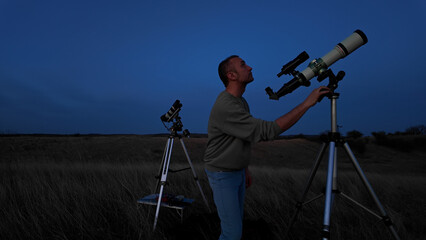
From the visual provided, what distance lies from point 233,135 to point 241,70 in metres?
0.66

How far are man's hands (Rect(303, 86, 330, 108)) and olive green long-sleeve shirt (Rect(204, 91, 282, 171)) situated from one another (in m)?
0.30

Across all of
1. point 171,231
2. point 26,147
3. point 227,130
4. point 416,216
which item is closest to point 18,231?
point 171,231

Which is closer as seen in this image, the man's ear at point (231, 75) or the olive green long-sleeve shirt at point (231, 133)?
the olive green long-sleeve shirt at point (231, 133)

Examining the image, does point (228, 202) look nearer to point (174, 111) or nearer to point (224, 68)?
point (224, 68)

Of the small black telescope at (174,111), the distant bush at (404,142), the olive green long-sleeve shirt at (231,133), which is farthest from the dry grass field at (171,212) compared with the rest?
the distant bush at (404,142)

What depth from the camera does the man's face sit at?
220 centimetres

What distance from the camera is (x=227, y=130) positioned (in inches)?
76.7

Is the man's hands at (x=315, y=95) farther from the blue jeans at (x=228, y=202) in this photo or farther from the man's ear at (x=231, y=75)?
the blue jeans at (x=228, y=202)

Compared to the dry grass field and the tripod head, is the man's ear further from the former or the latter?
the dry grass field

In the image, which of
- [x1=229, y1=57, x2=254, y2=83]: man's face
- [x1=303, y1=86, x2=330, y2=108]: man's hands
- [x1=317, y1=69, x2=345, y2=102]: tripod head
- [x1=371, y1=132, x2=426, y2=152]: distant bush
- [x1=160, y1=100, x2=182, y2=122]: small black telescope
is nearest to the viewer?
[x1=303, y1=86, x2=330, y2=108]: man's hands

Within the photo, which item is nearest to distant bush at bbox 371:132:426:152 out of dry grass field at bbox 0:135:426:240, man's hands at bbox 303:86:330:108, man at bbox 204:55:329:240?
dry grass field at bbox 0:135:426:240

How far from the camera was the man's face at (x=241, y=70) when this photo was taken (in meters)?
2.20

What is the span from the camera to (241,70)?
86.4 inches

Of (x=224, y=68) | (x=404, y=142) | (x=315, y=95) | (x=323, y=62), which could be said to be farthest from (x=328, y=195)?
(x=404, y=142)
